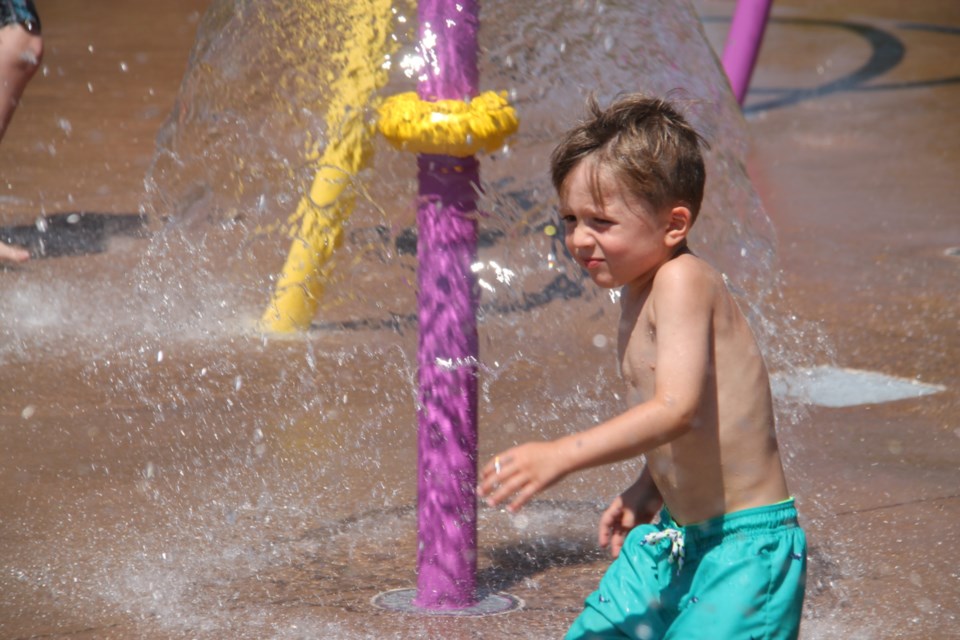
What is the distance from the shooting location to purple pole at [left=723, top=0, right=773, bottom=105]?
7793 mm

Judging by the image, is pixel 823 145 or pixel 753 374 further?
pixel 823 145

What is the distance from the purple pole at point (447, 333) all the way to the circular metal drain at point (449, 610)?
0.02m

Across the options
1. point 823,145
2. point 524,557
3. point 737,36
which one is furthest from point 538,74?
point 823,145

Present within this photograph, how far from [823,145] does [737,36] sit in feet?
3.99

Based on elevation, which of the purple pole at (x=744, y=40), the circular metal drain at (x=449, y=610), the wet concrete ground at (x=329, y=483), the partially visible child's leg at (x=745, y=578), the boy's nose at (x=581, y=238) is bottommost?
the purple pole at (x=744, y=40)

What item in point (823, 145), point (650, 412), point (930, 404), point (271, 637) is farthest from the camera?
point (823, 145)

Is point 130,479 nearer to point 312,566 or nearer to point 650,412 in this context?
point 312,566

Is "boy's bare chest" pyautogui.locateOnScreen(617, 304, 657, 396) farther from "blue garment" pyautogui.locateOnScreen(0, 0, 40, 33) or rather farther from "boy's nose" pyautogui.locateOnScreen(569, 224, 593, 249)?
"blue garment" pyautogui.locateOnScreen(0, 0, 40, 33)

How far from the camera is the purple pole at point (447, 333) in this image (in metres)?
2.91

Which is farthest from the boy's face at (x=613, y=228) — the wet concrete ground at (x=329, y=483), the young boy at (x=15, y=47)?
the young boy at (x=15, y=47)

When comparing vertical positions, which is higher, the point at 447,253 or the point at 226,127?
the point at 447,253

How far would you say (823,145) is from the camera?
8750 mm

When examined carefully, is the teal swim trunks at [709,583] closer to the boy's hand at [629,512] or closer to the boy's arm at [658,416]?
the boy's hand at [629,512]

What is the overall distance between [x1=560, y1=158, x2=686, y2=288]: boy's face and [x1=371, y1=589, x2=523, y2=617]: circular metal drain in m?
0.92
